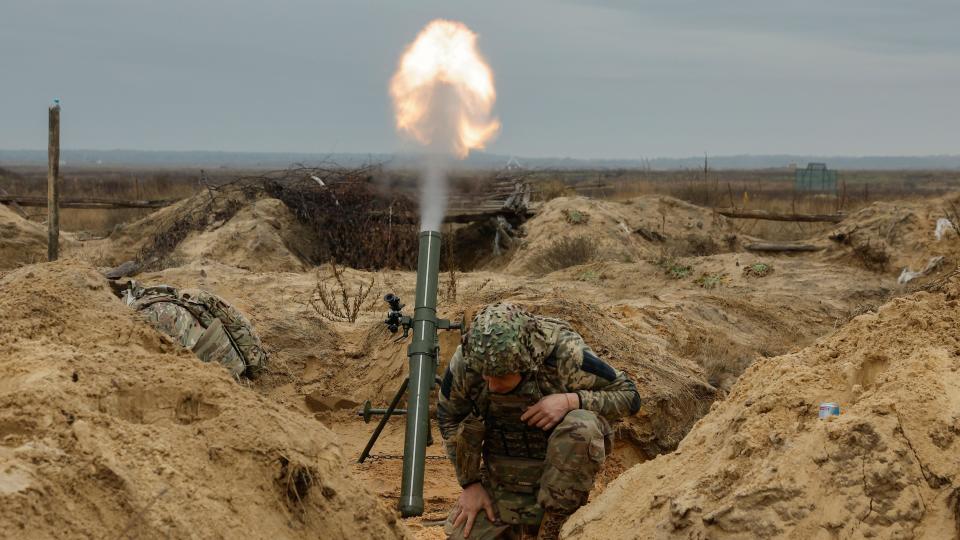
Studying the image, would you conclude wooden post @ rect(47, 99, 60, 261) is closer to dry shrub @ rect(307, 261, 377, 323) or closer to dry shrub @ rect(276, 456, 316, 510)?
dry shrub @ rect(307, 261, 377, 323)

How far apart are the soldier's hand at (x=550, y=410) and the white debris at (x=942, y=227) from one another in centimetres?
1412

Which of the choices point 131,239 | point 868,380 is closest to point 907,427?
point 868,380

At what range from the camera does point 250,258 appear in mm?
17484

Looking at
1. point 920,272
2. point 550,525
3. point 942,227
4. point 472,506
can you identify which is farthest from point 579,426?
point 942,227

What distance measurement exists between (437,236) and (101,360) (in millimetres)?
1883

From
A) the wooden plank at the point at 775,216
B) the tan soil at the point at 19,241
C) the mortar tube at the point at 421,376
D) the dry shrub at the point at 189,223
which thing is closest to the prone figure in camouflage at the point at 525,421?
the mortar tube at the point at 421,376

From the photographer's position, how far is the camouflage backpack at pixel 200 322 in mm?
Answer: 8047

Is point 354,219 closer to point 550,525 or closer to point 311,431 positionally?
point 550,525

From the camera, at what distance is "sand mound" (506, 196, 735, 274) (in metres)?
19.3

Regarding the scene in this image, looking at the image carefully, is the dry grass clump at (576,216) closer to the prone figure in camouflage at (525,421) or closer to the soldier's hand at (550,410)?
the prone figure in camouflage at (525,421)

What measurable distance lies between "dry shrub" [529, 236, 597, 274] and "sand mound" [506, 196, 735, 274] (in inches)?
1.3

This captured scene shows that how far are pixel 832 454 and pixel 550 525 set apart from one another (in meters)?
1.37

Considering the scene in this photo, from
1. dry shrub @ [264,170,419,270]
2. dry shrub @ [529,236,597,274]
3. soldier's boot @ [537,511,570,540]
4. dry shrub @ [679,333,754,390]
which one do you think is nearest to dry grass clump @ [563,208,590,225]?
dry shrub @ [529,236,597,274]

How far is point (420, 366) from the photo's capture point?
219 inches
